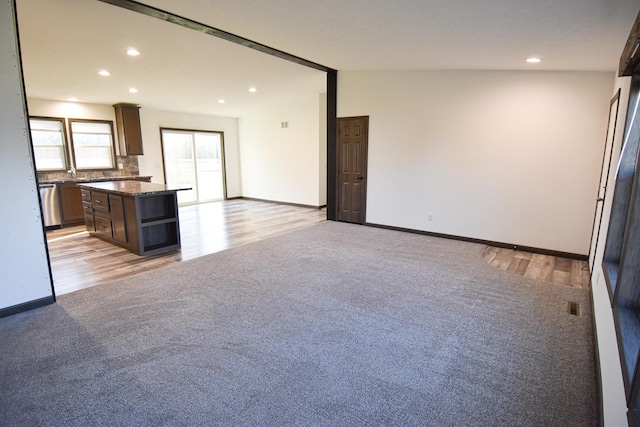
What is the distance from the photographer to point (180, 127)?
871cm

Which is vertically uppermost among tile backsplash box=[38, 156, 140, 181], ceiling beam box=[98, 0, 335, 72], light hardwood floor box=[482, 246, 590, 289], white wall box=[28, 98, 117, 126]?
ceiling beam box=[98, 0, 335, 72]

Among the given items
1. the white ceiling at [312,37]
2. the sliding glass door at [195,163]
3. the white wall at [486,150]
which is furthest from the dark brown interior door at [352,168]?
the sliding glass door at [195,163]

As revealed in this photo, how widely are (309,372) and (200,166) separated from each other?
8309mm

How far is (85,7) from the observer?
2.91m

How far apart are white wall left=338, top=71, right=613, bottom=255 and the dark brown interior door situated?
5.8 inches

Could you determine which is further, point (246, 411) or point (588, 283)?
point (588, 283)

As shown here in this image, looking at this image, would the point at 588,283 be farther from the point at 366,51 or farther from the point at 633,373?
the point at 366,51

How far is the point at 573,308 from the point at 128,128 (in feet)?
28.7

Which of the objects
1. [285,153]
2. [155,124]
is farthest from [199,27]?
[155,124]

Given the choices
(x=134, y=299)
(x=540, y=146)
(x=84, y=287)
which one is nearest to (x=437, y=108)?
(x=540, y=146)

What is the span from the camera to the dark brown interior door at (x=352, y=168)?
6.00m

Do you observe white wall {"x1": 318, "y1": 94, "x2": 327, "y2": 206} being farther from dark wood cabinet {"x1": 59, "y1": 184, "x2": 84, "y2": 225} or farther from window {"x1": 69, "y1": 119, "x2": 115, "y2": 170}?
dark wood cabinet {"x1": 59, "y1": 184, "x2": 84, "y2": 225}

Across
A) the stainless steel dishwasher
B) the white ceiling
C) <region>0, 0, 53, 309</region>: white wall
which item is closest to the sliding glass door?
the stainless steel dishwasher

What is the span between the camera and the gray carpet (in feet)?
5.71
